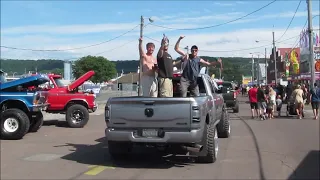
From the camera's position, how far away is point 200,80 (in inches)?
394

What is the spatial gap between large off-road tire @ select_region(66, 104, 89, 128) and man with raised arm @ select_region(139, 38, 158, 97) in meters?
7.54

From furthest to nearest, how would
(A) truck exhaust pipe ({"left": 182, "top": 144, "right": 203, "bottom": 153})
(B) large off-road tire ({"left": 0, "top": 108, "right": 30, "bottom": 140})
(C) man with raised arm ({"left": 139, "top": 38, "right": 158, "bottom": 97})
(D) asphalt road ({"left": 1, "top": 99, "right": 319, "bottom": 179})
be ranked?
(B) large off-road tire ({"left": 0, "top": 108, "right": 30, "bottom": 140}) → (C) man with raised arm ({"left": 139, "top": 38, "right": 158, "bottom": 97}) → (A) truck exhaust pipe ({"left": 182, "top": 144, "right": 203, "bottom": 153}) → (D) asphalt road ({"left": 1, "top": 99, "right": 319, "bottom": 179})

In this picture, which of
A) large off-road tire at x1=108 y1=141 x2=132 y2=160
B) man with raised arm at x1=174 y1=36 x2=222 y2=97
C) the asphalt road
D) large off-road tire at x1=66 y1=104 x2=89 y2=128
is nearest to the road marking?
the asphalt road

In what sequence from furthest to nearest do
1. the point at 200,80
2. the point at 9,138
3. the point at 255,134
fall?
the point at 255,134 < the point at 9,138 < the point at 200,80

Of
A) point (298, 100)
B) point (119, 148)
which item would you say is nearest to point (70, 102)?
point (119, 148)

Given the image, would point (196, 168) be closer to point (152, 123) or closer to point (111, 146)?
point (152, 123)

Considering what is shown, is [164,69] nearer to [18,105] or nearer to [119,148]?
[119,148]

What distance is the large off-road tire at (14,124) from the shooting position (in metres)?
12.6

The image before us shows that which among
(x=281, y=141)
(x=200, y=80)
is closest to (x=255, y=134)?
(x=281, y=141)

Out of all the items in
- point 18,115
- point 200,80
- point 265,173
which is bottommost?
point 265,173

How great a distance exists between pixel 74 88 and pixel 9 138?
492 cm

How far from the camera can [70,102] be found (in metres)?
16.8

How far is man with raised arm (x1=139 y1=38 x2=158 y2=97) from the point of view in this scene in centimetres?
921

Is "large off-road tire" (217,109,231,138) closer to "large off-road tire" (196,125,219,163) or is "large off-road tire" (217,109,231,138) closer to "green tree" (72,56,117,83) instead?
"large off-road tire" (196,125,219,163)
